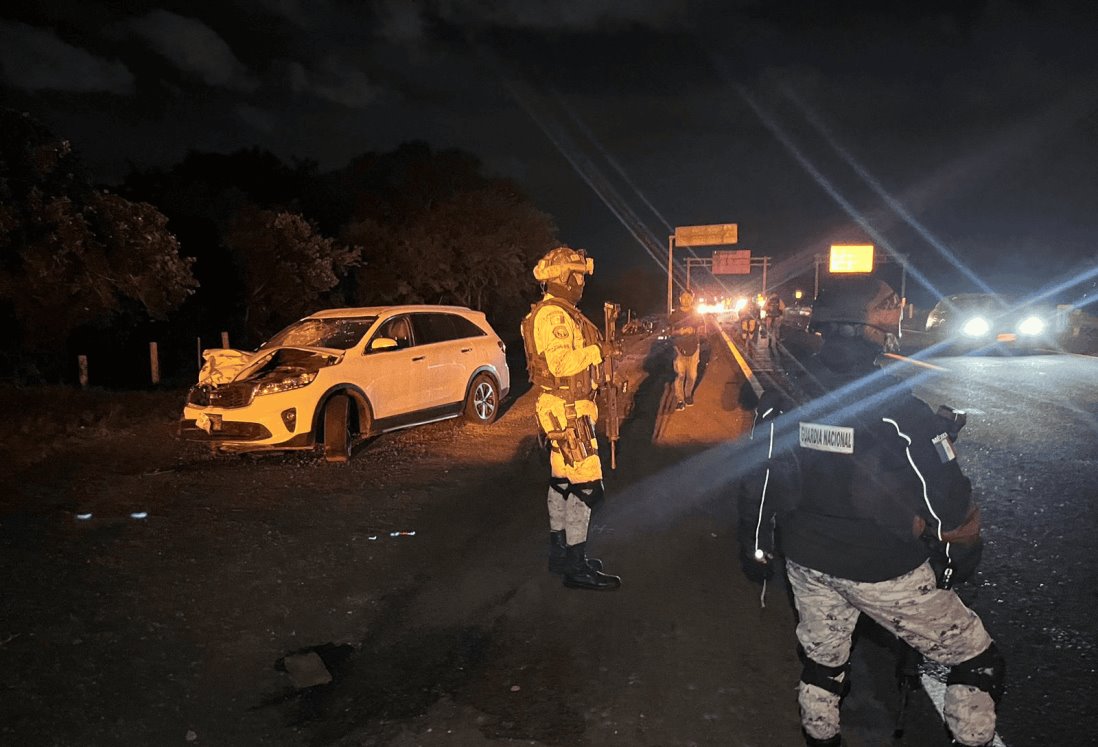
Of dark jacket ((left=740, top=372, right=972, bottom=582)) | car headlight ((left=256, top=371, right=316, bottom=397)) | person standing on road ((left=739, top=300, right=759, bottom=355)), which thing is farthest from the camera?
person standing on road ((left=739, top=300, right=759, bottom=355))

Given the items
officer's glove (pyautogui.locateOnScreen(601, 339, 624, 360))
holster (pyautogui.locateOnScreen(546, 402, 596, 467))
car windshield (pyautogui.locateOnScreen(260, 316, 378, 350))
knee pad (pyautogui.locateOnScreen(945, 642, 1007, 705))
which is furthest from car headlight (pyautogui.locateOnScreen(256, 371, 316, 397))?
knee pad (pyautogui.locateOnScreen(945, 642, 1007, 705))

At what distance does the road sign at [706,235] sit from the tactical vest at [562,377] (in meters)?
57.9

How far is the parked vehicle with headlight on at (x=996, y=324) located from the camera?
65.4 ft

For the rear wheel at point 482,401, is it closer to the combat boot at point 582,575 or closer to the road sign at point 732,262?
the combat boot at point 582,575

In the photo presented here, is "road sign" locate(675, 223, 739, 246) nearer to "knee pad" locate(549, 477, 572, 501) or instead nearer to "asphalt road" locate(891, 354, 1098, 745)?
"asphalt road" locate(891, 354, 1098, 745)

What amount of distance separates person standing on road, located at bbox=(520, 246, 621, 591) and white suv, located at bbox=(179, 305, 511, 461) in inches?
160

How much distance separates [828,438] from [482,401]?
27.3 ft

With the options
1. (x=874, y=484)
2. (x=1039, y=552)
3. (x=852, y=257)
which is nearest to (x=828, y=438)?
(x=874, y=484)

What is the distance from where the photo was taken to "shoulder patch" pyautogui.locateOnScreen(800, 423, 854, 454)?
2.57m

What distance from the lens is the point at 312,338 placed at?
9.48 meters

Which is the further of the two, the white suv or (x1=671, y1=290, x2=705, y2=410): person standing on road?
(x1=671, y1=290, x2=705, y2=410): person standing on road

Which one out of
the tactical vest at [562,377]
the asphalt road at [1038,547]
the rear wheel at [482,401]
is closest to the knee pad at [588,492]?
the tactical vest at [562,377]

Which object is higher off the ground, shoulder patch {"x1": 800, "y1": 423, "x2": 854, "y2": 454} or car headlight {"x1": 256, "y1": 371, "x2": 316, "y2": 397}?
shoulder patch {"x1": 800, "y1": 423, "x2": 854, "y2": 454}

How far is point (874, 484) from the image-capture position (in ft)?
8.43
